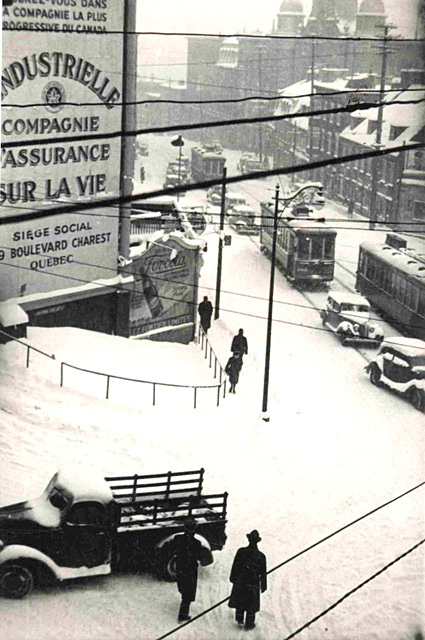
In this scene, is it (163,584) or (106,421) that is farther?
(106,421)

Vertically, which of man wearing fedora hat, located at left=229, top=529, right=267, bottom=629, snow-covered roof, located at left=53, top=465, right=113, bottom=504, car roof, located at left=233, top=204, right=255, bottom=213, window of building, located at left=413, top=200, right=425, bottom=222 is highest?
window of building, located at left=413, top=200, right=425, bottom=222

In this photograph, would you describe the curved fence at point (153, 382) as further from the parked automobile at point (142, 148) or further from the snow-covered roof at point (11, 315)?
the parked automobile at point (142, 148)

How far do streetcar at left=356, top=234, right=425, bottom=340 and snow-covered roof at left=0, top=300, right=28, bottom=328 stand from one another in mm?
5263

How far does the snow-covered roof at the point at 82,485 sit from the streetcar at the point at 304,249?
6.46 metres

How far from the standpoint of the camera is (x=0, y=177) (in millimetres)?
8195

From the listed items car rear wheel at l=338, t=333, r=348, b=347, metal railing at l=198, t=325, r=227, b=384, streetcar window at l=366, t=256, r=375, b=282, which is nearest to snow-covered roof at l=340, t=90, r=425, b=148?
streetcar window at l=366, t=256, r=375, b=282

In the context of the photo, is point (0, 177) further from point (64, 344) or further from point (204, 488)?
point (204, 488)

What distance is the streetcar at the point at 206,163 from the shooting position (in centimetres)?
1708

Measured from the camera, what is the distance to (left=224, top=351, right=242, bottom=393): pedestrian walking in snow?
9.38m

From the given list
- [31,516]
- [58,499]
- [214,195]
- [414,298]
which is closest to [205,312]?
[414,298]

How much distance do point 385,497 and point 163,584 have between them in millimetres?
2512

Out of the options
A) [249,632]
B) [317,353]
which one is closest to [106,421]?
[249,632]

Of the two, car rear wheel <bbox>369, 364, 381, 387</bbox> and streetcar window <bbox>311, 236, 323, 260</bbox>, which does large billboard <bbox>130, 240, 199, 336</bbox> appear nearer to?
car rear wheel <bbox>369, 364, 381, 387</bbox>

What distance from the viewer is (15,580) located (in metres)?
6.11
